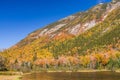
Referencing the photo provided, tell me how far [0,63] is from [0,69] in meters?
4.16

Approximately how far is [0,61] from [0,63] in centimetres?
140

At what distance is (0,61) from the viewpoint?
199m

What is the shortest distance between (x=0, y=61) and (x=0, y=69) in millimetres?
5506

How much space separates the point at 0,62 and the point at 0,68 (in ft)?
13.8

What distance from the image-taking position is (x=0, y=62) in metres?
200

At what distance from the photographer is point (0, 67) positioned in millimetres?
199500

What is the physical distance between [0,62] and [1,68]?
4221mm

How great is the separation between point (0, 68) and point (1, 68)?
2.54 feet

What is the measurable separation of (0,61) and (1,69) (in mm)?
5561

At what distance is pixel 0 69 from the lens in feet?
652

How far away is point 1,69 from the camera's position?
199 m
